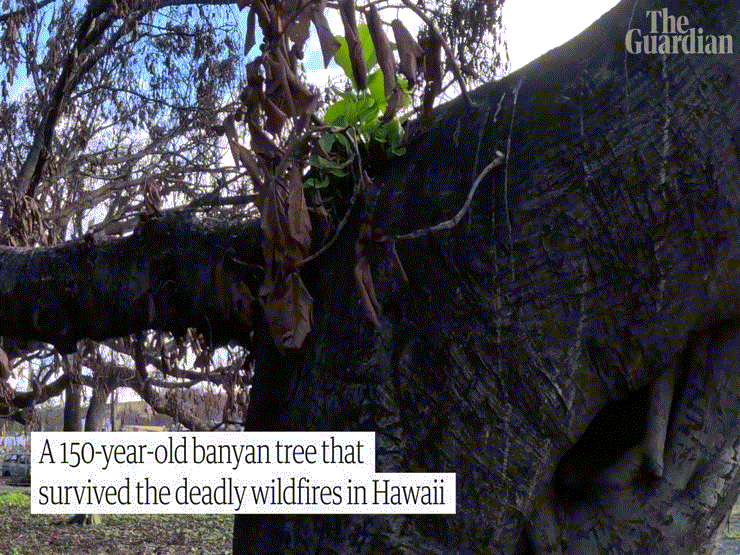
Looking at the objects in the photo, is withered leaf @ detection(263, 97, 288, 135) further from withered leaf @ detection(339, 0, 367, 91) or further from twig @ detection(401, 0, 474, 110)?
twig @ detection(401, 0, 474, 110)

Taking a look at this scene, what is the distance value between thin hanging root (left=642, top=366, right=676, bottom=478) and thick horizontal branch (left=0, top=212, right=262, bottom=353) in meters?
0.80

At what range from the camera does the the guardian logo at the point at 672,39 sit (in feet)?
3.88

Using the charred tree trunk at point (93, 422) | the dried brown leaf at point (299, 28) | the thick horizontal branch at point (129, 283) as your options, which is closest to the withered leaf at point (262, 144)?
the dried brown leaf at point (299, 28)

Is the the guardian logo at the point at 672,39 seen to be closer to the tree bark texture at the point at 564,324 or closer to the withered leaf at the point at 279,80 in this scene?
the tree bark texture at the point at 564,324

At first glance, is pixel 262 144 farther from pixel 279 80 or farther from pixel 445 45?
Result: pixel 445 45

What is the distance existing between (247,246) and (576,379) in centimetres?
76

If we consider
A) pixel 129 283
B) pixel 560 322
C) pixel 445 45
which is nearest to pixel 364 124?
pixel 445 45

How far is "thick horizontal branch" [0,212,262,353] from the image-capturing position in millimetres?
1696

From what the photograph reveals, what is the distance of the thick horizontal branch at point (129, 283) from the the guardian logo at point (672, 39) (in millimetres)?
823

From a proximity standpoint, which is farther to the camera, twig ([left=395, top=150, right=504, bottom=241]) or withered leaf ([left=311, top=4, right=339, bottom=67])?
twig ([left=395, top=150, right=504, bottom=241])

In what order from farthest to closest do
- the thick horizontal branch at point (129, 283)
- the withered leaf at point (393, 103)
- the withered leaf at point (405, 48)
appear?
the thick horizontal branch at point (129, 283), the withered leaf at point (393, 103), the withered leaf at point (405, 48)

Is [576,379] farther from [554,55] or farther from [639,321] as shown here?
[554,55]

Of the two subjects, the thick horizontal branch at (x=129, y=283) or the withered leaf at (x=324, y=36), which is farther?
the thick horizontal branch at (x=129, y=283)
